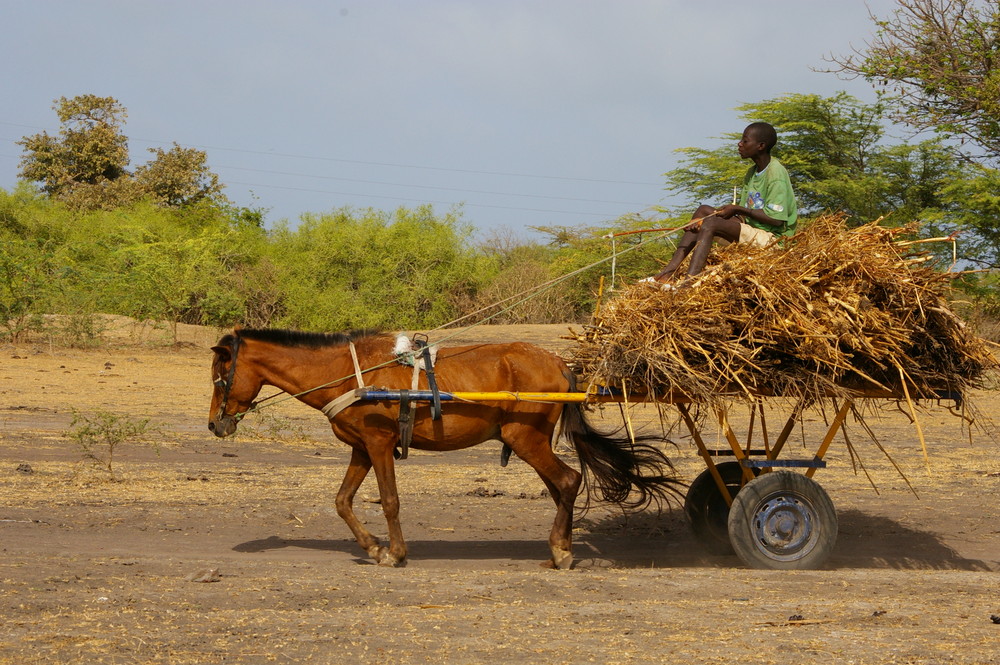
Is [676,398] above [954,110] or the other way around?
the other way around

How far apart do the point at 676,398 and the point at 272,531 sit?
12.1 ft

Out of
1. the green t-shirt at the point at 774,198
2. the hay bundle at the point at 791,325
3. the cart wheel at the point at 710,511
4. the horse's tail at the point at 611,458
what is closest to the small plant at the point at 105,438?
the horse's tail at the point at 611,458

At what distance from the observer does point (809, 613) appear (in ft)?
18.1

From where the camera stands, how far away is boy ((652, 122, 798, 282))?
695cm

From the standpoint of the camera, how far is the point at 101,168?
4294 centimetres

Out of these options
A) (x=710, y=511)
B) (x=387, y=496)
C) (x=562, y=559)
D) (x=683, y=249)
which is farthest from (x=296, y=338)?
(x=710, y=511)

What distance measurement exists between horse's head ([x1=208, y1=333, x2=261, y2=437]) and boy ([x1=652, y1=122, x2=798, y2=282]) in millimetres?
2916

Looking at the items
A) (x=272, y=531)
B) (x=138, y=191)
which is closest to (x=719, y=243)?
(x=272, y=531)

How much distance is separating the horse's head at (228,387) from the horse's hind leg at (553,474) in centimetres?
183

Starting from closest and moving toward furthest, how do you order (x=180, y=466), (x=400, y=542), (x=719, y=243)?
1. (x=400, y=542)
2. (x=719, y=243)
3. (x=180, y=466)

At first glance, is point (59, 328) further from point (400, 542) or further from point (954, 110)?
point (954, 110)

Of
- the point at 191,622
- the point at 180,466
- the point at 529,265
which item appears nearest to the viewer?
the point at 191,622

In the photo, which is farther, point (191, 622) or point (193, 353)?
point (193, 353)

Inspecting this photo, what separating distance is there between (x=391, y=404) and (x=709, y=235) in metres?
2.41
